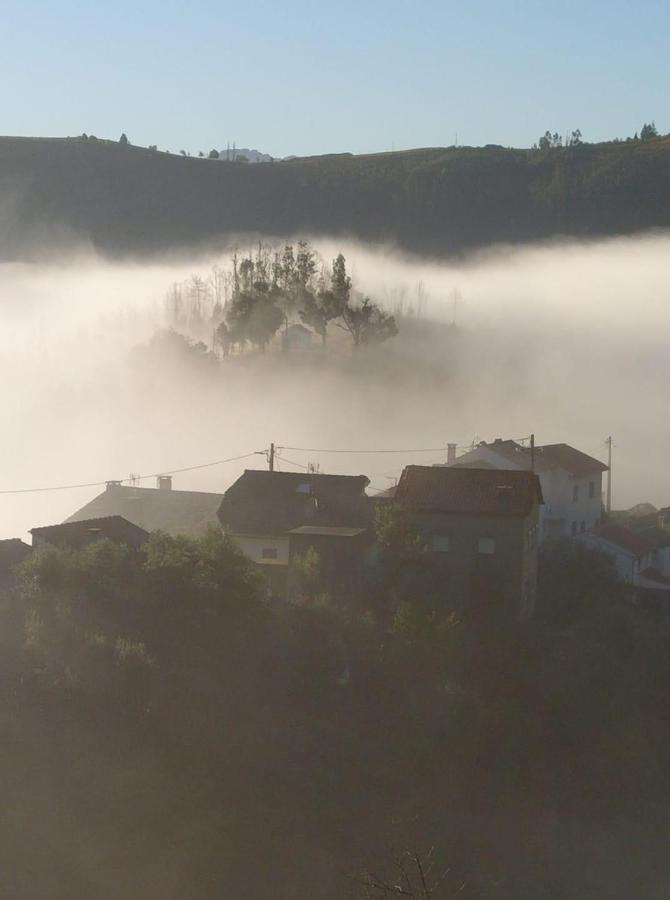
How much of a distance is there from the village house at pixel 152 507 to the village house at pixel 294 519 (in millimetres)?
3981

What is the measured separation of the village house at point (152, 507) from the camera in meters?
40.5

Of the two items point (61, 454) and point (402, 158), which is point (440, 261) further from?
point (61, 454)

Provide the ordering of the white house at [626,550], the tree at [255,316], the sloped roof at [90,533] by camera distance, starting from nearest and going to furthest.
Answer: the sloped roof at [90,533], the white house at [626,550], the tree at [255,316]

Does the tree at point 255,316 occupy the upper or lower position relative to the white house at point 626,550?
upper

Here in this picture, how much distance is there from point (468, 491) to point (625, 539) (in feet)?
30.8

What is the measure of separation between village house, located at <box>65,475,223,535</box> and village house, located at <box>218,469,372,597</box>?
13.1ft

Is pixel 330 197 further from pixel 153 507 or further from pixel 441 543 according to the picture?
pixel 441 543

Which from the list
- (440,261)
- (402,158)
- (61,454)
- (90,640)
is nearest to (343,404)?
(61,454)

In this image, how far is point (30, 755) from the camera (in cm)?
2180

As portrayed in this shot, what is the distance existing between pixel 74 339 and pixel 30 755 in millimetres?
66060

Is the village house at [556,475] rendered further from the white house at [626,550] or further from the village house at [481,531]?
the village house at [481,531]

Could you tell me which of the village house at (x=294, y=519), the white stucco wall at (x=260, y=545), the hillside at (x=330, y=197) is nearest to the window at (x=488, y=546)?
the village house at (x=294, y=519)

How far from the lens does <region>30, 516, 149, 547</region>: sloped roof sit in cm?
Result: 3159

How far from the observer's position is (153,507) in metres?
41.8
